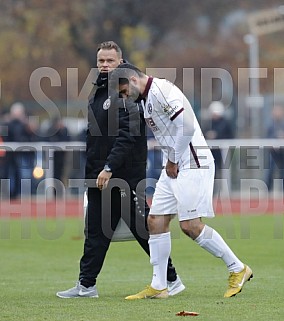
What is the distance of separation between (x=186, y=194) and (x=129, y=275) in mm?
2621

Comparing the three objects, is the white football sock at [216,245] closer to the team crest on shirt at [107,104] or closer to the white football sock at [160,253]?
the white football sock at [160,253]

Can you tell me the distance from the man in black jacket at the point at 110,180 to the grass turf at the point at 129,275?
300 millimetres

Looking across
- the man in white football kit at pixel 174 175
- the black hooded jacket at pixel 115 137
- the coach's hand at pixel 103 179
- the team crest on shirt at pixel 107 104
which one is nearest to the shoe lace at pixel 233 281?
the man in white football kit at pixel 174 175

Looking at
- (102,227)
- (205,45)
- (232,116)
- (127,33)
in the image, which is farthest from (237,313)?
(205,45)

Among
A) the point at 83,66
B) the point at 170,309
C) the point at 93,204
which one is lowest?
the point at 170,309

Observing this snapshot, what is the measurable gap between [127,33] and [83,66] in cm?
247

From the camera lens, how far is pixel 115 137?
32.7ft

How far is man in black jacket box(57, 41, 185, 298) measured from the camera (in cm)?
988

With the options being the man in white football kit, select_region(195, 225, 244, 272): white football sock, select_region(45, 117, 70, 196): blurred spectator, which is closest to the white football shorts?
the man in white football kit

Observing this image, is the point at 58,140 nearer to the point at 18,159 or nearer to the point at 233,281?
the point at 18,159

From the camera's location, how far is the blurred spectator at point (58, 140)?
22.1m

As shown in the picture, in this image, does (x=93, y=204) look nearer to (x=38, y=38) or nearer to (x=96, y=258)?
(x=96, y=258)

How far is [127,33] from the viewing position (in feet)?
118

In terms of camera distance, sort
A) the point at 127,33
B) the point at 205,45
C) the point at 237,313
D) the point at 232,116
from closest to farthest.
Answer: the point at 237,313 → the point at 232,116 → the point at 127,33 → the point at 205,45
